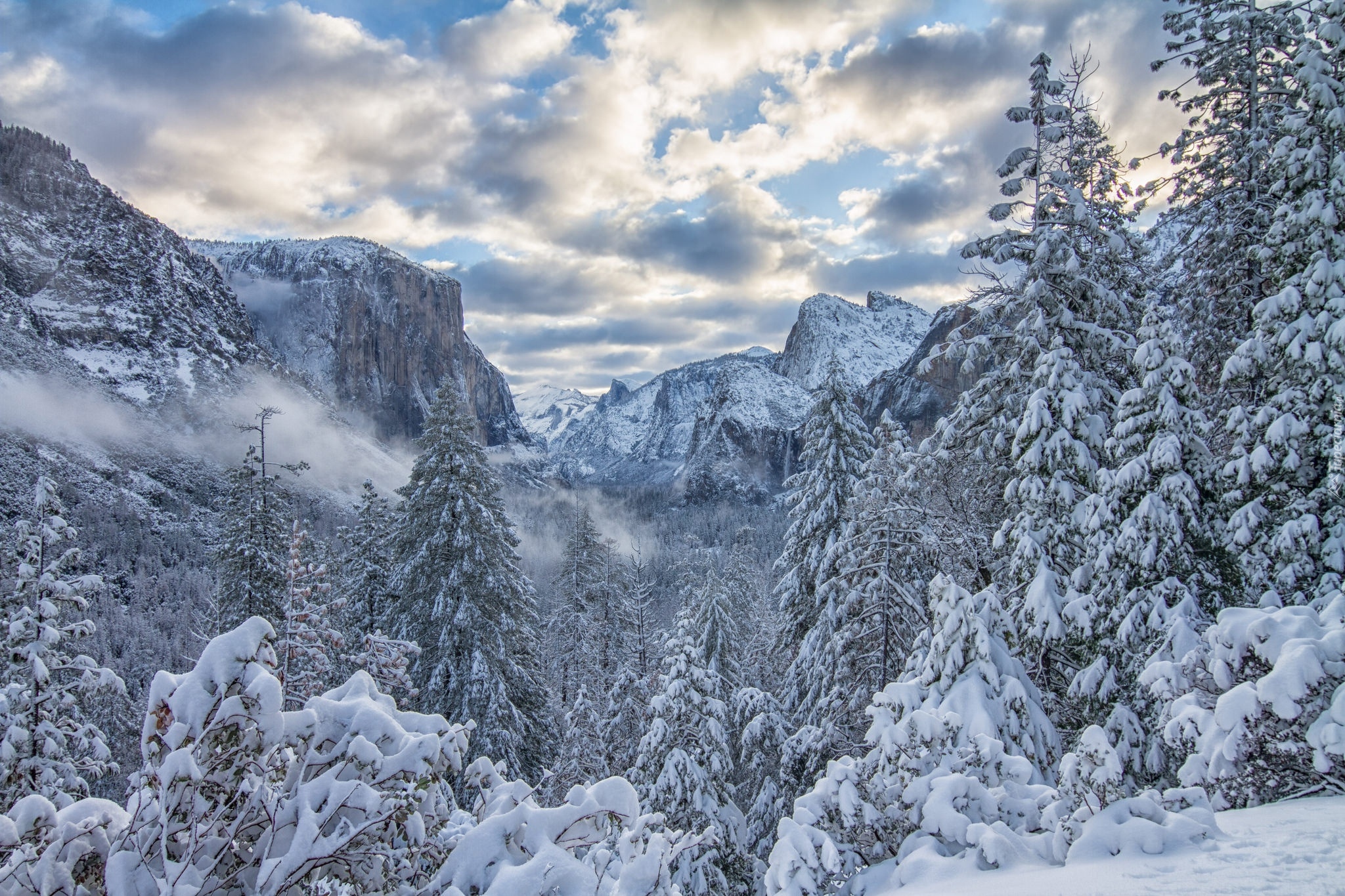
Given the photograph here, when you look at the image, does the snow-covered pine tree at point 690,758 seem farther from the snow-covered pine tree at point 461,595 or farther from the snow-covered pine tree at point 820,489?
the snow-covered pine tree at point 461,595

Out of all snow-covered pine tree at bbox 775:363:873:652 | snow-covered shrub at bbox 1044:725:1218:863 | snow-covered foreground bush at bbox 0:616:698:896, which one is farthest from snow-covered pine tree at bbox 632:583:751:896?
snow-covered foreground bush at bbox 0:616:698:896

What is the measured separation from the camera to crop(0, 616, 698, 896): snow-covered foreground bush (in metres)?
2.68

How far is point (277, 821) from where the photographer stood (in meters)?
2.94

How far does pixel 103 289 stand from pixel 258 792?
20401 centimetres

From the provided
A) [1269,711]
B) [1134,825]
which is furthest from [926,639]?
[1134,825]

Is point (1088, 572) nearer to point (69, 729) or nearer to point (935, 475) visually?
point (935, 475)

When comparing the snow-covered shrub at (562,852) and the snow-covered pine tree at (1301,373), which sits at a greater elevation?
the snow-covered pine tree at (1301,373)

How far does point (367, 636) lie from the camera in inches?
374

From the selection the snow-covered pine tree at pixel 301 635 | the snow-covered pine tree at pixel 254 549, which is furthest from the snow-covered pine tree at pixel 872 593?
the snow-covered pine tree at pixel 254 549

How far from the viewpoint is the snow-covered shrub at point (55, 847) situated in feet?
8.34

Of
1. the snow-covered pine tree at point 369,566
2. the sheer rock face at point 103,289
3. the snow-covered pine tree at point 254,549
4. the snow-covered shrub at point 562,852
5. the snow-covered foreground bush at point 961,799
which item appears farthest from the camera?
the sheer rock face at point 103,289

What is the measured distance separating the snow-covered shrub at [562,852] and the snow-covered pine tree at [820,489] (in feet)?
38.9

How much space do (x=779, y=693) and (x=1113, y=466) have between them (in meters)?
10.7

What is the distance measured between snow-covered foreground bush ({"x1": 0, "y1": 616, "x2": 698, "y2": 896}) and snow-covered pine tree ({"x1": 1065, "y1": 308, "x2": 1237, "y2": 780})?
7.36 m
